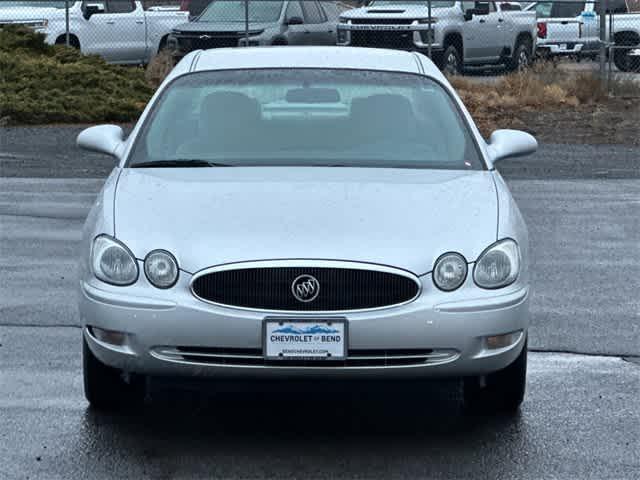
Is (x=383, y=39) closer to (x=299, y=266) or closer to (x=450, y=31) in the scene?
(x=450, y=31)

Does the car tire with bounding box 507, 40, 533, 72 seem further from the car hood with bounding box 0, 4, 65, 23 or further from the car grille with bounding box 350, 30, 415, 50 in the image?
the car hood with bounding box 0, 4, 65, 23

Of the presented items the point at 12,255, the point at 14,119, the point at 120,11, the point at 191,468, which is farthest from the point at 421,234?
the point at 120,11

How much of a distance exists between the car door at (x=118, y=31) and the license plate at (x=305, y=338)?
73.9 ft

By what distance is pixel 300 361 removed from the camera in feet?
20.9

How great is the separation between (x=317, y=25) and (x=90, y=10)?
387 cm

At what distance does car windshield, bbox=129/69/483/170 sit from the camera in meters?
7.65

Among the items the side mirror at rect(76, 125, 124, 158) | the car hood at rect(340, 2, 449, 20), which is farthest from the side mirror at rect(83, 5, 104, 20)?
the side mirror at rect(76, 125, 124, 158)

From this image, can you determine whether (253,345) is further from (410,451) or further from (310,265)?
(410,451)

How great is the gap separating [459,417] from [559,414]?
43cm

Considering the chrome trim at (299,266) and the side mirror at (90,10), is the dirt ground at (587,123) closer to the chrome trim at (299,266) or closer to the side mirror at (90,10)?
the side mirror at (90,10)

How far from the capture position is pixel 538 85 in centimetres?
2370

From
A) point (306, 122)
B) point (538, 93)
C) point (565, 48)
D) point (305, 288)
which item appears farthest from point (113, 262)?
point (565, 48)

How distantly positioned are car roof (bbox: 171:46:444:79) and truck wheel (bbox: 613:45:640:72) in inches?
786

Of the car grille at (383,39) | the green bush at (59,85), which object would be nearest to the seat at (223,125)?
the green bush at (59,85)
